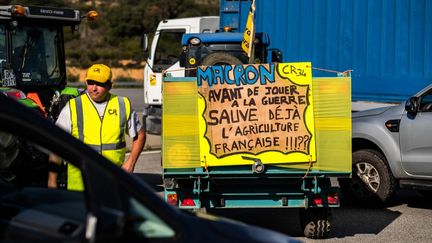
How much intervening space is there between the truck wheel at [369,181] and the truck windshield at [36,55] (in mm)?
5103

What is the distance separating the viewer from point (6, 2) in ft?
49.6

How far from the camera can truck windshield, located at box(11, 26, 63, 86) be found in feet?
37.0

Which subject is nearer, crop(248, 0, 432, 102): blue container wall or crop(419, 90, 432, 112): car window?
crop(419, 90, 432, 112): car window

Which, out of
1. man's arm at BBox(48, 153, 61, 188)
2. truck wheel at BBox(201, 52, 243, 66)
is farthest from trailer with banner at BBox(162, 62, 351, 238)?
man's arm at BBox(48, 153, 61, 188)

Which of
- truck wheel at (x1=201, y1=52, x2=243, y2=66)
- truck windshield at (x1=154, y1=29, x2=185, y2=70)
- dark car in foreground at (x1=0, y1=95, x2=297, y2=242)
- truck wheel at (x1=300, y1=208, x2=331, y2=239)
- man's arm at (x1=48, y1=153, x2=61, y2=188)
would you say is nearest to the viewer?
dark car in foreground at (x1=0, y1=95, x2=297, y2=242)

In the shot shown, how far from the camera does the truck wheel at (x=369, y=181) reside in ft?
28.8

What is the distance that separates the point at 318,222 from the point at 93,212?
183 inches

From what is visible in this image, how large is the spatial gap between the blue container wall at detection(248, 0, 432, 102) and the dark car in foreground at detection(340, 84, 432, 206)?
2.58 m

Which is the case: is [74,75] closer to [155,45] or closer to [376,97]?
[155,45]

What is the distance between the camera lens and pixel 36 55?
11.7 m

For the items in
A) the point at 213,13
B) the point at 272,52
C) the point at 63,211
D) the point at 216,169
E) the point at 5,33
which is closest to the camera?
the point at 63,211

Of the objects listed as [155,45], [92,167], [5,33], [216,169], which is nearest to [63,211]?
[92,167]

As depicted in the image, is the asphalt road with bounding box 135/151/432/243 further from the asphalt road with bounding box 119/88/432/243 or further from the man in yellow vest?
the man in yellow vest

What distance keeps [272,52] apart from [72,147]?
9.67 meters
